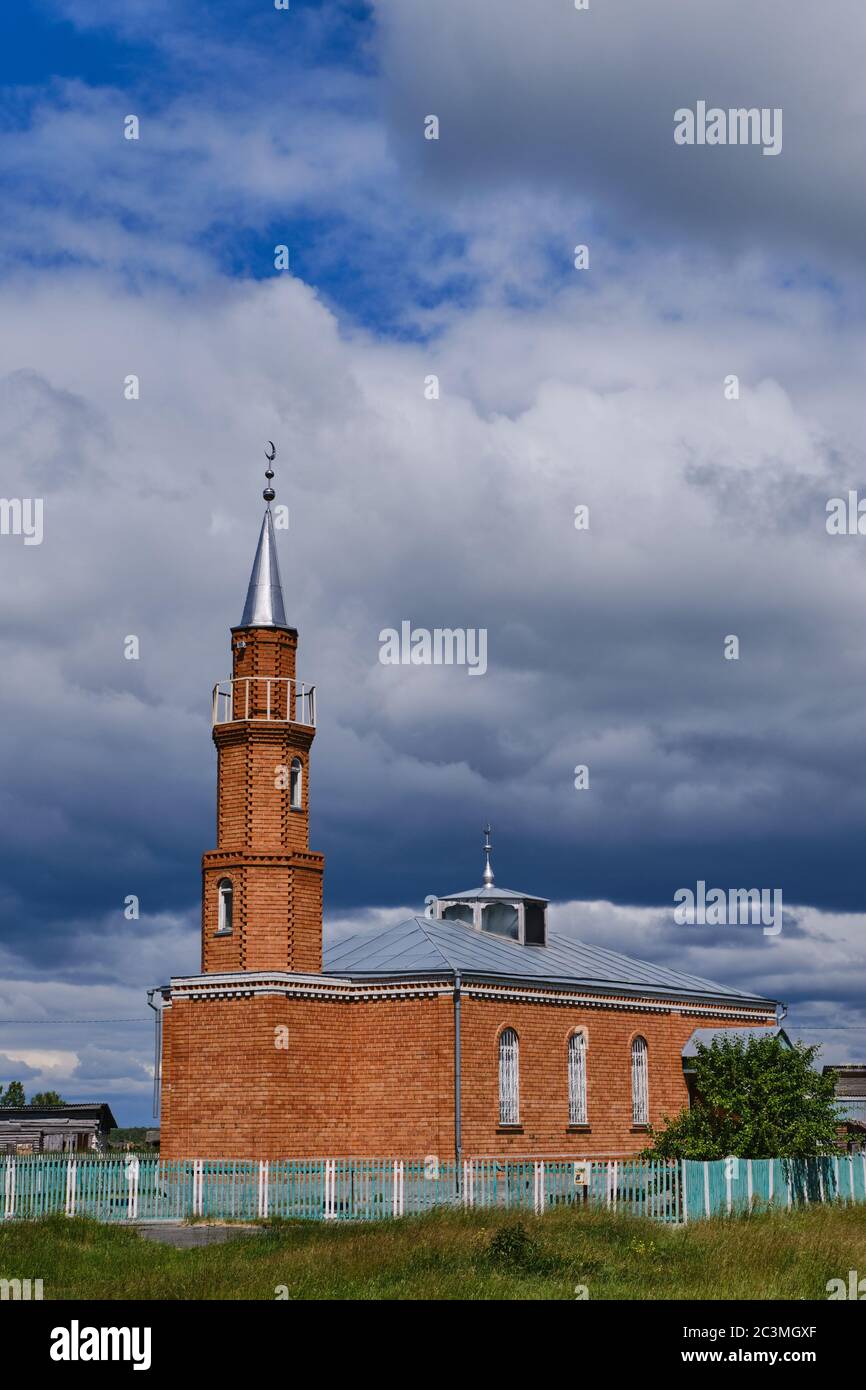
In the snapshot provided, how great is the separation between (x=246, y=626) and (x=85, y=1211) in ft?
45.3

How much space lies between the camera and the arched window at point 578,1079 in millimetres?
41188

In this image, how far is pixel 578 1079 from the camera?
41.6 m

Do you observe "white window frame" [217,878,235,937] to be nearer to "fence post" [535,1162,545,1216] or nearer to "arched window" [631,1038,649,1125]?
"fence post" [535,1162,545,1216]

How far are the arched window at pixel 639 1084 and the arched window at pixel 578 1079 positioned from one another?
266cm

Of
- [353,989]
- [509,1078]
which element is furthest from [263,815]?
[509,1078]

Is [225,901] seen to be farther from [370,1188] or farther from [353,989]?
[370,1188]

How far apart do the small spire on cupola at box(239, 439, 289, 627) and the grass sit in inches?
618

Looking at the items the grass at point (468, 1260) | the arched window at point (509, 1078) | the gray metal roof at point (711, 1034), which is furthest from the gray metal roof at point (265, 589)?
the gray metal roof at point (711, 1034)

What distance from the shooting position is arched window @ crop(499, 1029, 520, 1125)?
127ft

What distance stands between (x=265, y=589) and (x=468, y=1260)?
20.5 metres

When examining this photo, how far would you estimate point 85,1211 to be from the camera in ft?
102
